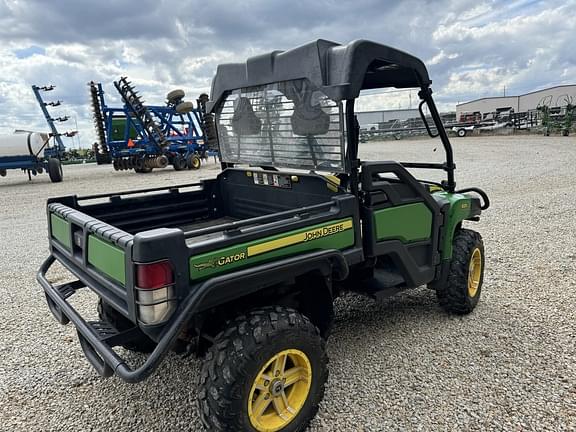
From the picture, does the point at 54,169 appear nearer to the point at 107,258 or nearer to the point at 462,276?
the point at 107,258

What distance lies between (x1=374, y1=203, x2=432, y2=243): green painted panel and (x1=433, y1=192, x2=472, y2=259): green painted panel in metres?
0.28

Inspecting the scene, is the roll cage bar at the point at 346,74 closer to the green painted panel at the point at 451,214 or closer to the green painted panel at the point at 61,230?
the green painted panel at the point at 451,214

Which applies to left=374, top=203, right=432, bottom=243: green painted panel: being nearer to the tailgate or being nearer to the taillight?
the taillight

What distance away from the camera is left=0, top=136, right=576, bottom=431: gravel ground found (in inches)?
108

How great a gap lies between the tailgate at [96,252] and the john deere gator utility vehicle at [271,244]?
14 mm

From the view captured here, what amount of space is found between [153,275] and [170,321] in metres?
0.24

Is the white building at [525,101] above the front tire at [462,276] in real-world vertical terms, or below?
above

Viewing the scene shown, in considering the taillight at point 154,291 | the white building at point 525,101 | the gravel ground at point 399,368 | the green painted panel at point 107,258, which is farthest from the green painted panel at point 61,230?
the white building at point 525,101

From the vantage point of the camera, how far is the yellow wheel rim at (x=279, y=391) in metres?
2.44

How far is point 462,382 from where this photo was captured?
302cm

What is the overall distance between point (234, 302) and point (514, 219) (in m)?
6.19

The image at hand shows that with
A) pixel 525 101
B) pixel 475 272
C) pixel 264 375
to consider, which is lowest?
pixel 475 272

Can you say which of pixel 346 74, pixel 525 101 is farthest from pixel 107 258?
pixel 525 101

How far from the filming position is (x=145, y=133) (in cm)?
1723
